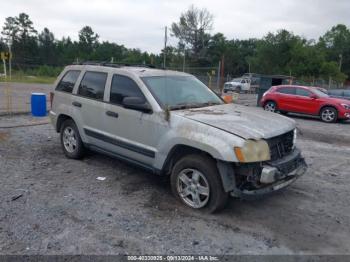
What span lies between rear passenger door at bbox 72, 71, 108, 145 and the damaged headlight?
2.59 meters

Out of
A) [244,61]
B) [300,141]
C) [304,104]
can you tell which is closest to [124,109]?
[300,141]

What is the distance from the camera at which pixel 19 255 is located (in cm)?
345

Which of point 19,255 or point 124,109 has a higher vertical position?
point 124,109

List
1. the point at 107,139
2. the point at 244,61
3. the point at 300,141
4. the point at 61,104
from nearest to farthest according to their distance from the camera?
1. the point at 107,139
2. the point at 61,104
3. the point at 300,141
4. the point at 244,61

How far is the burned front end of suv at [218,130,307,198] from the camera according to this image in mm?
4164

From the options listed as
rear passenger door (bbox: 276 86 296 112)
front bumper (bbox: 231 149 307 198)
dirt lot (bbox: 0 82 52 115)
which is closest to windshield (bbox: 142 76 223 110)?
front bumper (bbox: 231 149 307 198)

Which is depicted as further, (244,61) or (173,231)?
(244,61)

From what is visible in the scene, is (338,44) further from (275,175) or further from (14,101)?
(275,175)

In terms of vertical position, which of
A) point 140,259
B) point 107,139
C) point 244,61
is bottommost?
point 140,259

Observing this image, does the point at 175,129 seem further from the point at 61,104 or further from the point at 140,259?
the point at 61,104

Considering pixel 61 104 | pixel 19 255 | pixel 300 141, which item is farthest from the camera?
pixel 300 141

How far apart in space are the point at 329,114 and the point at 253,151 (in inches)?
484

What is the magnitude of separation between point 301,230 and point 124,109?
295cm

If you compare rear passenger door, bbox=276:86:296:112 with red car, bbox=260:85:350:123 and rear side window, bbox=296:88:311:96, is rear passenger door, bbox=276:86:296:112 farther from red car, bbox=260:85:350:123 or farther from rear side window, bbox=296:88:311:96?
rear side window, bbox=296:88:311:96
